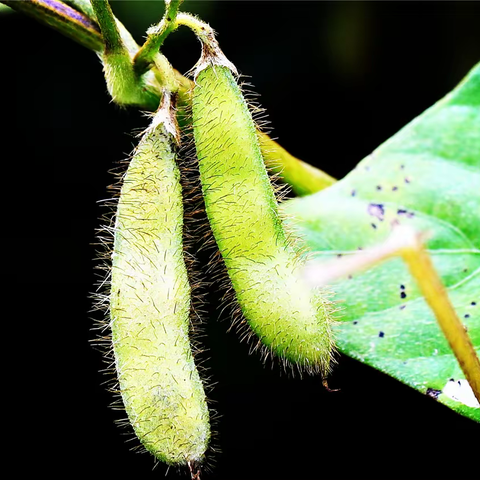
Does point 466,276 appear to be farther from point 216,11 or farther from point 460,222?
point 216,11

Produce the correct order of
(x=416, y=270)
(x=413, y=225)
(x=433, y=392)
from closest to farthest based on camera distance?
(x=416, y=270) → (x=433, y=392) → (x=413, y=225)

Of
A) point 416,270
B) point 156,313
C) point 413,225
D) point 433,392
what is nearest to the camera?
point 416,270

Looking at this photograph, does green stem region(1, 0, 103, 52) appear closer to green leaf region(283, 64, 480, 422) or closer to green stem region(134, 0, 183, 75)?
green stem region(134, 0, 183, 75)

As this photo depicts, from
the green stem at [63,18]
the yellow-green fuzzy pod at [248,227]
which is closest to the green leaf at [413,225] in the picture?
the yellow-green fuzzy pod at [248,227]

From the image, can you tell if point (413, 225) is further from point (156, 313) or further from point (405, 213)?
point (156, 313)

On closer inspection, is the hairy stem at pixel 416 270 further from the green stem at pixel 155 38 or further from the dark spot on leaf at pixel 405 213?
the dark spot on leaf at pixel 405 213

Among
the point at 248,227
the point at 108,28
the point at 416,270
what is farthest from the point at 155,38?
the point at 416,270
